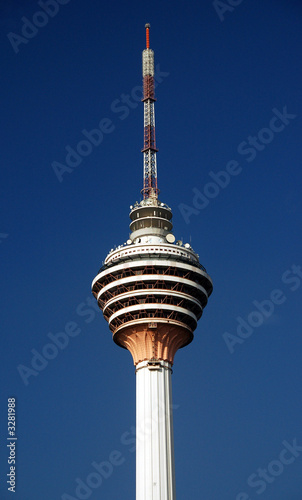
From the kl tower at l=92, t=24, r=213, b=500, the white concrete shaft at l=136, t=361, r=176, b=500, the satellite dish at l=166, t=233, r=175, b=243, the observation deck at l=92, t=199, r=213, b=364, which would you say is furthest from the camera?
the satellite dish at l=166, t=233, r=175, b=243

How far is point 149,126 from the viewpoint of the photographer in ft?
351

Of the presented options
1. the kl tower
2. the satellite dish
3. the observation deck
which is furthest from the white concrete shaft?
the satellite dish

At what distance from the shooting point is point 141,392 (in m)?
89.0

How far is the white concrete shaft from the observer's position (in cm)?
8406

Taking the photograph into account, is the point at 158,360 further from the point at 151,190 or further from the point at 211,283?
the point at 151,190

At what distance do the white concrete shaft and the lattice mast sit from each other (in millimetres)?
25542

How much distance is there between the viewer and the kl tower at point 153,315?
86.1 metres

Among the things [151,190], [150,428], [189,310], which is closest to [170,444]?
[150,428]

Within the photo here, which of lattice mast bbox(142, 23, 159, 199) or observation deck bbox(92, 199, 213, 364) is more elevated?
lattice mast bbox(142, 23, 159, 199)

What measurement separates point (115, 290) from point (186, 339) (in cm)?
1050

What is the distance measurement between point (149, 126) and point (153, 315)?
96.1ft

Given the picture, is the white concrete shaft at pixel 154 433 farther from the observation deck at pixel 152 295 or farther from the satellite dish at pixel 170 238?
the satellite dish at pixel 170 238

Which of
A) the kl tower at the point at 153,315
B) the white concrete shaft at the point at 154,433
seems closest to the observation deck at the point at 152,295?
the kl tower at the point at 153,315

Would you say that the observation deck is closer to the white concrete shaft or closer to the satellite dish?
the satellite dish
